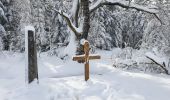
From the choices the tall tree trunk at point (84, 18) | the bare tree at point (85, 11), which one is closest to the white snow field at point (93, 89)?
the tall tree trunk at point (84, 18)

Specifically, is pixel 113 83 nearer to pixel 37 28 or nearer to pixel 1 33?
pixel 1 33

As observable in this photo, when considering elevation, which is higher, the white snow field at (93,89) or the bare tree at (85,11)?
the bare tree at (85,11)

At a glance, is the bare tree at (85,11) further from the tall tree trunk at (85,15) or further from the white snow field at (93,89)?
the white snow field at (93,89)

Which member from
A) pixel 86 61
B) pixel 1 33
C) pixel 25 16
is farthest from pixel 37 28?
pixel 86 61

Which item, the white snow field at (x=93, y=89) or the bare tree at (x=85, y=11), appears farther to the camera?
the bare tree at (x=85, y=11)

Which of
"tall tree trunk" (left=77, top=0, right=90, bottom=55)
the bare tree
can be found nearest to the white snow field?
"tall tree trunk" (left=77, top=0, right=90, bottom=55)

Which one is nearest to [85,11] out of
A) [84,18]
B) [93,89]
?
[84,18]

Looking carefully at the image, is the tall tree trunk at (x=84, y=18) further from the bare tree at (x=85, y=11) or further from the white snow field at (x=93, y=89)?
the white snow field at (x=93, y=89)

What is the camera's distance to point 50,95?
7180mm

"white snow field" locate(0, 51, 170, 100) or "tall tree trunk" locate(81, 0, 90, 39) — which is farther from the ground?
"tall tree trunk" locate(81, 0, 90, 39)

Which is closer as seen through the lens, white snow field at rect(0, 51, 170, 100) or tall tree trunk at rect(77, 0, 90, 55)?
white snow field at rect(0, 51, 170, 100)

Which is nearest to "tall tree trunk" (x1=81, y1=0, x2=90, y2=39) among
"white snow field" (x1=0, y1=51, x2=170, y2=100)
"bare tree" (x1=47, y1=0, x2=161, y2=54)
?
"bare tree" (x1=47, y1=0, x2=161, y2=54)

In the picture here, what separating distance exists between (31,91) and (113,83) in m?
2.16

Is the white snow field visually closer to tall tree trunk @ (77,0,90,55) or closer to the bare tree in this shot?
tall tree trunk @ (77,0,90,55)
